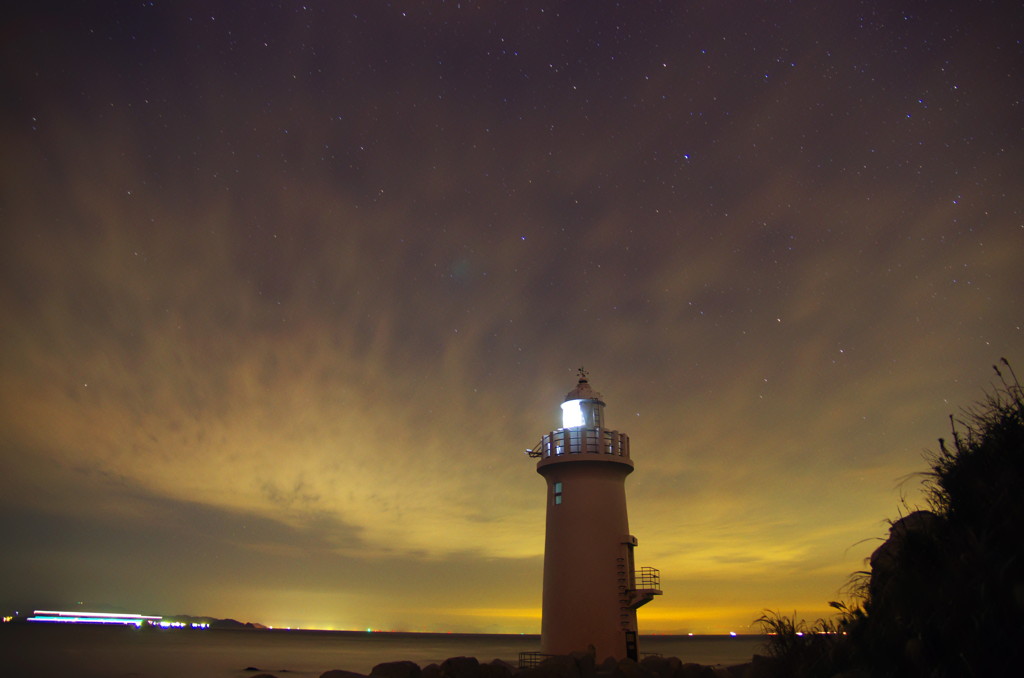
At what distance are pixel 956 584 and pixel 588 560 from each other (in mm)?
12749

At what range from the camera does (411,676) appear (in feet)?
55.5

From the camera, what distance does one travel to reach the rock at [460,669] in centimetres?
1608

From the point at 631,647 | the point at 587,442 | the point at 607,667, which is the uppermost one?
the point at 587,442

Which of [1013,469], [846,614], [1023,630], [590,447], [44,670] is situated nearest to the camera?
[1023,630]

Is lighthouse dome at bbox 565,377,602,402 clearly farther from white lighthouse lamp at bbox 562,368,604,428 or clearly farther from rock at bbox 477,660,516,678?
rock at bbox 477,660,516,678

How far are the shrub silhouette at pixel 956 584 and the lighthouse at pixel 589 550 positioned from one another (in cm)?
1082

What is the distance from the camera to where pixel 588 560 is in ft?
55.5

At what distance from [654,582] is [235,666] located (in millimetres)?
59039

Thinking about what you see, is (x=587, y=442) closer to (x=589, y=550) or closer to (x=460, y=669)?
(x=589, y=550)

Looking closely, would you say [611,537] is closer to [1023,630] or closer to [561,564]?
[561,564]

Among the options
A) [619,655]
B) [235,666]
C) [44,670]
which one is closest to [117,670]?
[44,670]

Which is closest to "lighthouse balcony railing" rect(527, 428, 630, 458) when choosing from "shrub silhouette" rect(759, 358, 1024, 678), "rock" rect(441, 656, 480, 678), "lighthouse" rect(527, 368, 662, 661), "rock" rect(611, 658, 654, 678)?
"lighthouse" rect(527, 368, 662, 661)

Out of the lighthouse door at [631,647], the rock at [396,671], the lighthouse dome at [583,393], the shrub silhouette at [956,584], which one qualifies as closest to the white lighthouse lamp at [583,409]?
the lighthouse dome at [583,393]

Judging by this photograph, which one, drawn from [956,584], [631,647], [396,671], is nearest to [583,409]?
[631,647]
